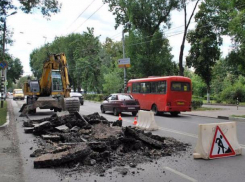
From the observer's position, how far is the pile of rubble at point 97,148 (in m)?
6.18

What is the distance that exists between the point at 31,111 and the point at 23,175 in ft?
50.9

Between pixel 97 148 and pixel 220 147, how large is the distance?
10.2ft

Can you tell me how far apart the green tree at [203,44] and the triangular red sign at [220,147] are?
28907mm

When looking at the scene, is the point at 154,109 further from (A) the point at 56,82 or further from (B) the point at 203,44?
(B) the point at 203,44

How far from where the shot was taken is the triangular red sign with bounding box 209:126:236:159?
684 centimetres

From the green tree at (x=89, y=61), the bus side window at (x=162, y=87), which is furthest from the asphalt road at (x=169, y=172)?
the green tree at (x=89, y=61)

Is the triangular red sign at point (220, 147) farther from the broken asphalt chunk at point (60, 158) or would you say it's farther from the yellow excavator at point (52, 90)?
the yellow excavator at point (52, 90)

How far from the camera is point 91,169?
589 cm

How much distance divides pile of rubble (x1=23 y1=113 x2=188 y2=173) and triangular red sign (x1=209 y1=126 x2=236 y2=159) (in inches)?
40.5

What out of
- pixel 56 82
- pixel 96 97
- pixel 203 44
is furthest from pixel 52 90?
pixel 96 97

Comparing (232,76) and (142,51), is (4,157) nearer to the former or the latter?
(142,51)

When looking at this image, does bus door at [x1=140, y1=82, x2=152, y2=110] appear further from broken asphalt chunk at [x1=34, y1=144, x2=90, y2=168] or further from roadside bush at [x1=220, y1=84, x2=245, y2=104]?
roadside bush at [x1=220, y1=84, x2=245, y2=104]

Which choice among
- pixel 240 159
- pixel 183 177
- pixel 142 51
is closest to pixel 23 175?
pixel 183 177

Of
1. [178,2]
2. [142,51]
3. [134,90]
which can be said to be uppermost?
[178,2]
